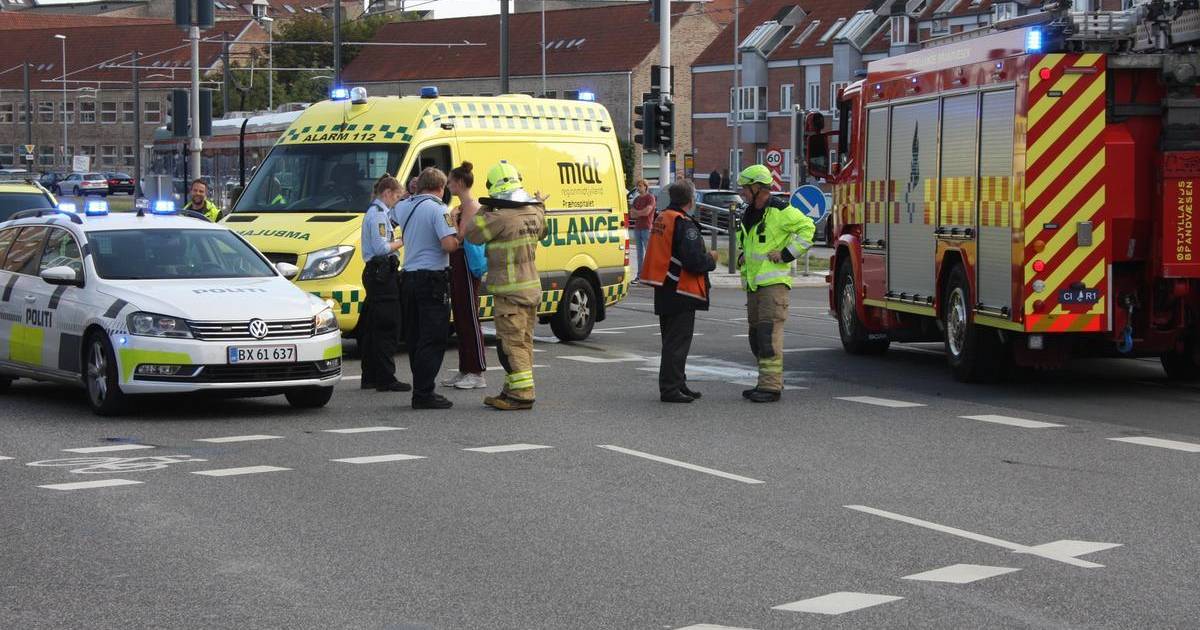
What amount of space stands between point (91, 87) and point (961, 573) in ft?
405

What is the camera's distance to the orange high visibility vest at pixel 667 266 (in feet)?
46.2

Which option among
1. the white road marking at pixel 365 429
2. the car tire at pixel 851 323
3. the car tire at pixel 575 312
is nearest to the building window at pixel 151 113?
the car tire at pixel 575 312

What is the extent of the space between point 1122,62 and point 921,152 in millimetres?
2652

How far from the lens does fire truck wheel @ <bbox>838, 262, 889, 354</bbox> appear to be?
18484 millimetres

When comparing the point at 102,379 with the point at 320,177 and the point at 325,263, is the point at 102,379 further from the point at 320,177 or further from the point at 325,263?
the point at 320,177

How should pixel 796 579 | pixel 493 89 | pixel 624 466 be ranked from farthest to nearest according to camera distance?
pixel 493 89 → pixel 624 466 → pixel 796 579

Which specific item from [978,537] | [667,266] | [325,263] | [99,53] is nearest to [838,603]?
[978,537]

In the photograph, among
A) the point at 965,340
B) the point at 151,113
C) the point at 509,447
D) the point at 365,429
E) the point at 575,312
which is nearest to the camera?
the point at 509,447

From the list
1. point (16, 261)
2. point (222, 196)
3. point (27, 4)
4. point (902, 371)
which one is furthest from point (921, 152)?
point (27, 4)

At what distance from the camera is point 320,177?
18.5 metres

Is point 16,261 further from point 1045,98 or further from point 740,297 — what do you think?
point 740,297

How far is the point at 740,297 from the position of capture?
29.1 meters

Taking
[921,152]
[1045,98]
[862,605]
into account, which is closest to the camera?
[862,605]

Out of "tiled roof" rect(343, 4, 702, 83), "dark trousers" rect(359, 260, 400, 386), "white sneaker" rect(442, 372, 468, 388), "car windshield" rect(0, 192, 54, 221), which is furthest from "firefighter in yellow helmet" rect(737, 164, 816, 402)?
"tiled roof" rect(343, 4, 702, 83)
